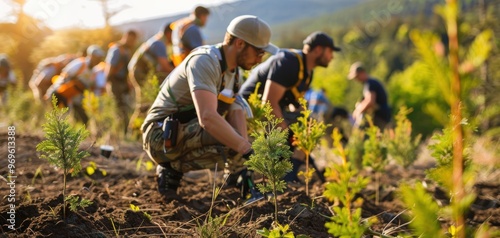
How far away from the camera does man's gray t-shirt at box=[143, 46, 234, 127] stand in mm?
3443

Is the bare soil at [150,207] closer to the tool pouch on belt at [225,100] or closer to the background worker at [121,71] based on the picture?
the tool pouch on belt at [225,100]

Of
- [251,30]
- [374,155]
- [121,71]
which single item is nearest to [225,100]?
[251,30]

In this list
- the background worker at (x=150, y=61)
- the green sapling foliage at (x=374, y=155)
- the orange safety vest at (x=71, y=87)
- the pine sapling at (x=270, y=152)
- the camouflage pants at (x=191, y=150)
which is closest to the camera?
the pine sapling at (x=270, y=152)

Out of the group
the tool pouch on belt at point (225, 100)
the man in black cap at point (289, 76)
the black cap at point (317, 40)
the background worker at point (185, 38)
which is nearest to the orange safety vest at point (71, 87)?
the background worker at point (185, 38)

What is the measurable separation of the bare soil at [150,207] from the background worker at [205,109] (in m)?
0.24

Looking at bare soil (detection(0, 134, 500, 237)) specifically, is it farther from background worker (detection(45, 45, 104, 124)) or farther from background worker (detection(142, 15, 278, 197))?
background worker (detection(45, 45, 104, 124))

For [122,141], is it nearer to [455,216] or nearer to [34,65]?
[455,216]

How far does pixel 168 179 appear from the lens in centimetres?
389

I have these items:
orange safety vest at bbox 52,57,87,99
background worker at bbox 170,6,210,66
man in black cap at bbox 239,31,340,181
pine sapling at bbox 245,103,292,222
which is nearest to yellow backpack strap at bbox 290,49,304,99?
man in black cap at bbox 239,31,340,181

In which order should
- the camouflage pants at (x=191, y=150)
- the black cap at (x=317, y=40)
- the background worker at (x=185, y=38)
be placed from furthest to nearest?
the background worker at (x=185, y=38) → the black cap at (x=317, y=40) → the camouflage pants at (x=191, y=150)

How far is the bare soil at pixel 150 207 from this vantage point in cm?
276

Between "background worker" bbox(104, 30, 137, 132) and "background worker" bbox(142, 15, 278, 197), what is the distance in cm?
522

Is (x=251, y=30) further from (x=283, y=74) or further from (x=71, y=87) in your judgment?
(x=71, y=87)

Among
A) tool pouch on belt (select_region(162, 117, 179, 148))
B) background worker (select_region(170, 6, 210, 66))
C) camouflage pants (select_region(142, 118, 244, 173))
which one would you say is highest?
background worker (select_region(170, 6, 210, 66))
